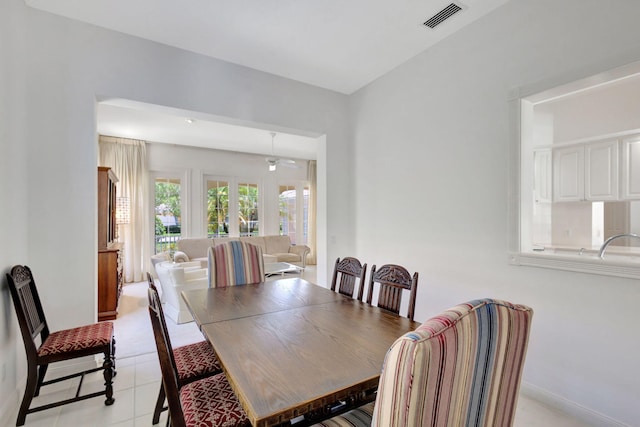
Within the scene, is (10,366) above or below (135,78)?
below

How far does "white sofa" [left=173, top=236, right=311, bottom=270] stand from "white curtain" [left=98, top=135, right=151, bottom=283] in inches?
29.8

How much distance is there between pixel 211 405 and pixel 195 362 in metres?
0.49

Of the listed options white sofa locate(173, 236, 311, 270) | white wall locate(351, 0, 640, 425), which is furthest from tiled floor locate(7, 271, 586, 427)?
white sofa locate(173, 236, 311, 270)

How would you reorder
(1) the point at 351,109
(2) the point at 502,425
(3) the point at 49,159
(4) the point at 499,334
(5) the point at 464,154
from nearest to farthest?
(4) the point at 499,334 < (2) the point at 502,425 < (3) the point at 49,159 < (5) the point at 464,154 < (1) the point at 351,109

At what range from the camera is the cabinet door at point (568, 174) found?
10.9 feet

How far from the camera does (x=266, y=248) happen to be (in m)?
7.02

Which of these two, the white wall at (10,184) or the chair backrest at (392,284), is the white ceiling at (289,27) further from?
the chair backrest at (392,284)

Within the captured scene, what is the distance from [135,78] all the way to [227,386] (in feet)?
9.00

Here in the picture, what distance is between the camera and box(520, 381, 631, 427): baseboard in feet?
6.09

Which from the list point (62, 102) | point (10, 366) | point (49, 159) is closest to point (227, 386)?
point (10, 366)

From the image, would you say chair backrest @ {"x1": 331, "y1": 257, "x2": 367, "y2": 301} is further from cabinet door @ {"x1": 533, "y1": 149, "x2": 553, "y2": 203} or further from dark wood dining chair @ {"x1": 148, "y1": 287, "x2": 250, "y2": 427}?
cabinet door @ {"x1": 533, "y1": 149, "x2": 553, "y2": 203}

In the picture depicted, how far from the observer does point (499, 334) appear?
0.82m

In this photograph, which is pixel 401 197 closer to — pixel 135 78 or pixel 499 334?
pixel 499 334

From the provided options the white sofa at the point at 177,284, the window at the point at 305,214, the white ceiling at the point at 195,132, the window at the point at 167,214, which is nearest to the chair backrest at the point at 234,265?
the white sofa at the point at 177,284
